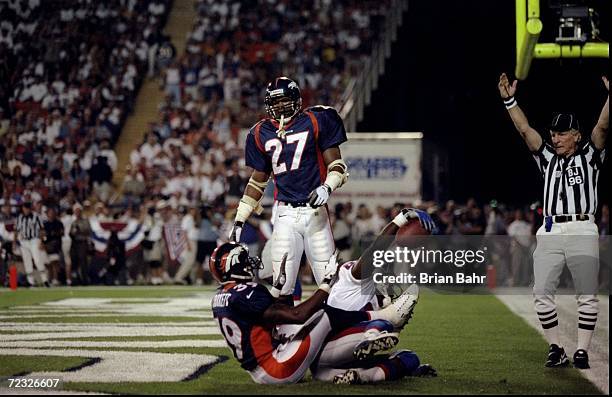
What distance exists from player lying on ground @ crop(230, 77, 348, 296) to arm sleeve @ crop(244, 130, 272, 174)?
1cm

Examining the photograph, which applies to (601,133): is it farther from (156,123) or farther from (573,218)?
(156,123)

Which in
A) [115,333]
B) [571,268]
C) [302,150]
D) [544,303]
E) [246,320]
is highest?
[302,150]

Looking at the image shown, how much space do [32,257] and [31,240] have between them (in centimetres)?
34

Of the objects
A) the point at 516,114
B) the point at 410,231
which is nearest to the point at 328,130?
the point at 410,231

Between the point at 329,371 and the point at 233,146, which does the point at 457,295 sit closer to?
the point at 233,146

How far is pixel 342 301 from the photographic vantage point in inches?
271

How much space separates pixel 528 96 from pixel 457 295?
456 centimetres

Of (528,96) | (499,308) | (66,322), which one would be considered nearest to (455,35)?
(528,96)

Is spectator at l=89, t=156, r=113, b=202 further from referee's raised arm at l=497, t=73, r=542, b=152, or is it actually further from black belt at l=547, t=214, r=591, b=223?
black belt at l=547, t=214, r=591, b=223

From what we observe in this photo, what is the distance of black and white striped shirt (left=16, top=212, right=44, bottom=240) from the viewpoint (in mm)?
18734

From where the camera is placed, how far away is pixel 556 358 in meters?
7.61

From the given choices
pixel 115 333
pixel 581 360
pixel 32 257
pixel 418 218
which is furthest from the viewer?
pixel 32 257

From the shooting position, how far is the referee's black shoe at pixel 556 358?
24.9 ft

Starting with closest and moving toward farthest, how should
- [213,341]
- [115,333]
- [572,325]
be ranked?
[213,341] → [115,333] → [572,325]
